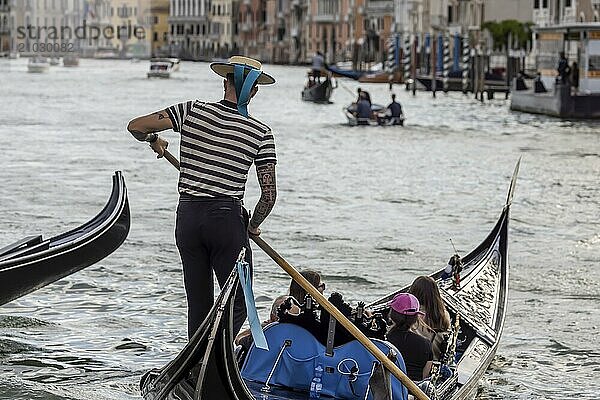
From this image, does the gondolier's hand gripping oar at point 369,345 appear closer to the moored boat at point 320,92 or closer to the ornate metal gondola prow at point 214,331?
the ornate metal gondola prow at point 214,331

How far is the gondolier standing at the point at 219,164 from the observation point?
3693 mm

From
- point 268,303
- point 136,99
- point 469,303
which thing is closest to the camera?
point 469,303

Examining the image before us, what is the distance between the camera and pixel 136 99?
2825 centimetres

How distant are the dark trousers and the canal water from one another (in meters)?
1.13

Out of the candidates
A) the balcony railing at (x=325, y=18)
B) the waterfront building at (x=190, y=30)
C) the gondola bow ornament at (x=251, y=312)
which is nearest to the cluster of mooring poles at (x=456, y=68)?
the balcony railing at (x=325, y=18)

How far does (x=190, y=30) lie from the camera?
81.9 m

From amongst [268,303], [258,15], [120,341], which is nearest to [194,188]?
[120,341]

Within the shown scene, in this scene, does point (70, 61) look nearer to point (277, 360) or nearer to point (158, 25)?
point (158, 25)

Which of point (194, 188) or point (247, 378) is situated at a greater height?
point (194, 188)

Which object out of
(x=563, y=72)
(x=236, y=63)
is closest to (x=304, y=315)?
(x=236, y=63)

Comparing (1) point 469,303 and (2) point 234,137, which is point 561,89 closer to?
(1) point 469,303

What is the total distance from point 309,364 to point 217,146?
610mm

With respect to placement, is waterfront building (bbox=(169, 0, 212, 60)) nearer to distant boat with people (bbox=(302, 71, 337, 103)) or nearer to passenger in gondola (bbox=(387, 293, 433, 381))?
distant boat with people (bbox=(302, 71, 337, 103))

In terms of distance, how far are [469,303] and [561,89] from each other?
15.5 metres
